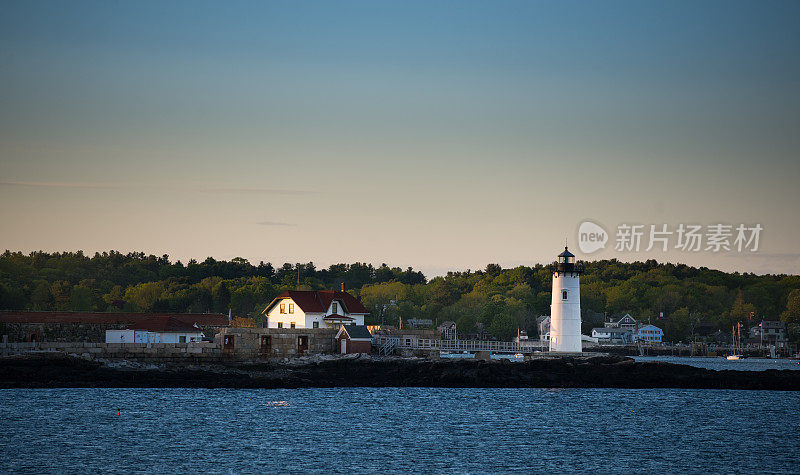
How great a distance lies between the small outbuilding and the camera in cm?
6525

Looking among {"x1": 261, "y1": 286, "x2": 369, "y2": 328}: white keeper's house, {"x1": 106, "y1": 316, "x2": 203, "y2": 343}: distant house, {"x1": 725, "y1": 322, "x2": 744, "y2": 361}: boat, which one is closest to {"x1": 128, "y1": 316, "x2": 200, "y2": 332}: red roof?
{"x1": 106, "y1": 316, "x2": 203, "y2": 343}: distant house

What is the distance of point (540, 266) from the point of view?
181000 mm

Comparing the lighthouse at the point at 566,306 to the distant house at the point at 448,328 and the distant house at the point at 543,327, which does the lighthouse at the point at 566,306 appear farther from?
the distant house at the point at 448,328

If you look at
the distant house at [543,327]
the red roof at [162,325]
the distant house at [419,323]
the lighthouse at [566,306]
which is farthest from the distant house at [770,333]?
the red roof at [162,325]

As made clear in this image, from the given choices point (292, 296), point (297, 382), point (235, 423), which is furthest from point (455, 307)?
point (235, 423)

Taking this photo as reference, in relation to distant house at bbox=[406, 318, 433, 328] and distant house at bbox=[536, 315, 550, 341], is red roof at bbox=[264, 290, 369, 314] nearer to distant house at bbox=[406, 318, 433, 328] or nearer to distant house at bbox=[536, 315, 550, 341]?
distant house at bbox=[536, 315, 550, 341]

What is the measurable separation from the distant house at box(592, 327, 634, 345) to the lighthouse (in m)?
69.2

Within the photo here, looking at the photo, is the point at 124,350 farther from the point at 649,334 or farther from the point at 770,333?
the point at 770,333

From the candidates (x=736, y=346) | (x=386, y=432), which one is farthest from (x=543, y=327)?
(x=386, y=432)

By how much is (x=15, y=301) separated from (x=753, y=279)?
135m

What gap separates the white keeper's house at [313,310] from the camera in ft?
235

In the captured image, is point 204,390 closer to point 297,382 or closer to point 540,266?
point 297,382

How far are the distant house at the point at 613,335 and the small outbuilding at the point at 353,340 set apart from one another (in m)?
76.7

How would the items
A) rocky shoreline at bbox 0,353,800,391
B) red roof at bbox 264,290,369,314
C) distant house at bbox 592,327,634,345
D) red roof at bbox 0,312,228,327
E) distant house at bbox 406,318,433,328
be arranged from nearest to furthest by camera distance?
rocky shoreline at bbox 0,353,800,391
red roof at bbox 264,290,369,314
red roof at bbox 0,312,228,327
distant house at bbox 592,327,634,345
distant house at bbox 406,318,433,328
